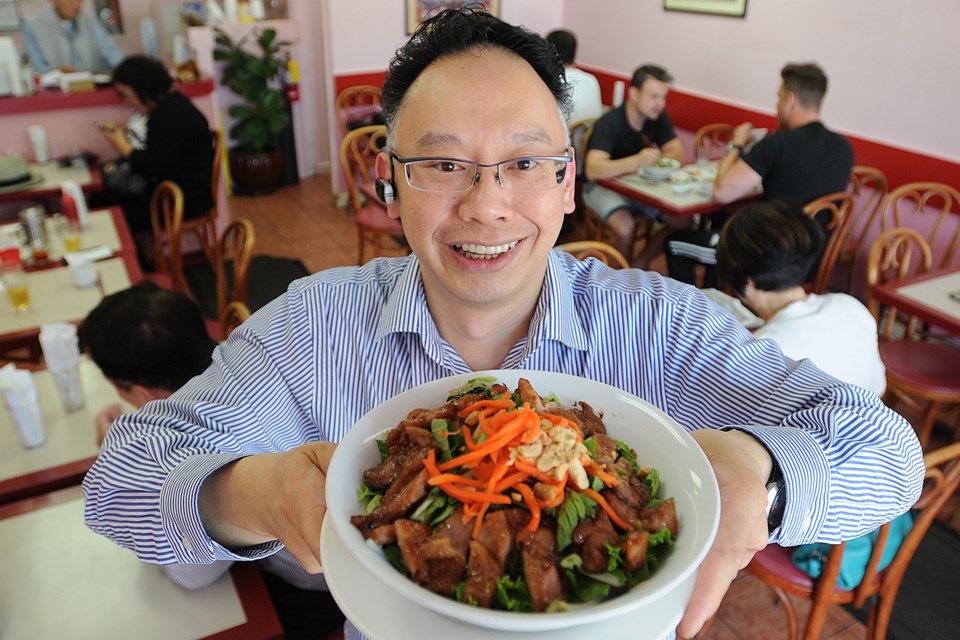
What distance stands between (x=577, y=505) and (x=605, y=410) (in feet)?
0.84

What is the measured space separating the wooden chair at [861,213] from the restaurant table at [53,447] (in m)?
4.03

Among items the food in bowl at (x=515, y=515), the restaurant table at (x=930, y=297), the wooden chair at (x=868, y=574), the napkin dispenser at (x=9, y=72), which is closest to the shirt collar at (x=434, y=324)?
the food in bowl at (x=515, y=515)

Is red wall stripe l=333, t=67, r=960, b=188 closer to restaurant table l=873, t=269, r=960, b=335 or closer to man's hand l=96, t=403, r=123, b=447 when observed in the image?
restaurant table l=873, t=269, r=960, b=335

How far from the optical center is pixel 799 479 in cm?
105

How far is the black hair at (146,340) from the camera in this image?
2.04 metres

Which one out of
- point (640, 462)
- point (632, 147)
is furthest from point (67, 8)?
point (640, 462)

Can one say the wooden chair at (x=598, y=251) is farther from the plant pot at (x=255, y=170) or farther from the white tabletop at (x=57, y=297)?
the plant pot at (x=255, y=170)

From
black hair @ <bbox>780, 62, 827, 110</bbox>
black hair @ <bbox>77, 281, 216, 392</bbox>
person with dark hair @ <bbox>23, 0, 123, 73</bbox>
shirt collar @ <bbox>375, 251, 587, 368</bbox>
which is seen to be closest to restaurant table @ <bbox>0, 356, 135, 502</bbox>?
black hair @ <bbox>77, 281, 216, 392</bbox>

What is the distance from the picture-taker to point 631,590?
0.74 meters

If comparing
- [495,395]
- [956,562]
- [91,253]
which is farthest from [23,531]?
[956,562]

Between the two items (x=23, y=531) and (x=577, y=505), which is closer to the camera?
(x=577, y=505)

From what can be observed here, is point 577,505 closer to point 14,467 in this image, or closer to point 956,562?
point 14,467

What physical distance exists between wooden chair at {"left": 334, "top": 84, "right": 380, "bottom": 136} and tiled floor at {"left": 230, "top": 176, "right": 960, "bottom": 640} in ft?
2.64

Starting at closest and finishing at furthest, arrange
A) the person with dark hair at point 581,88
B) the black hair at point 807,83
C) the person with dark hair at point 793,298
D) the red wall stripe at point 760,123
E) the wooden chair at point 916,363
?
1. the person with dark hair at point 793,298
2. the wooden chair at point 916,363
3. the black hair at point 807,83
4. the red wall stripe at point 760,123
5. the person with dark hair at point 581,88
